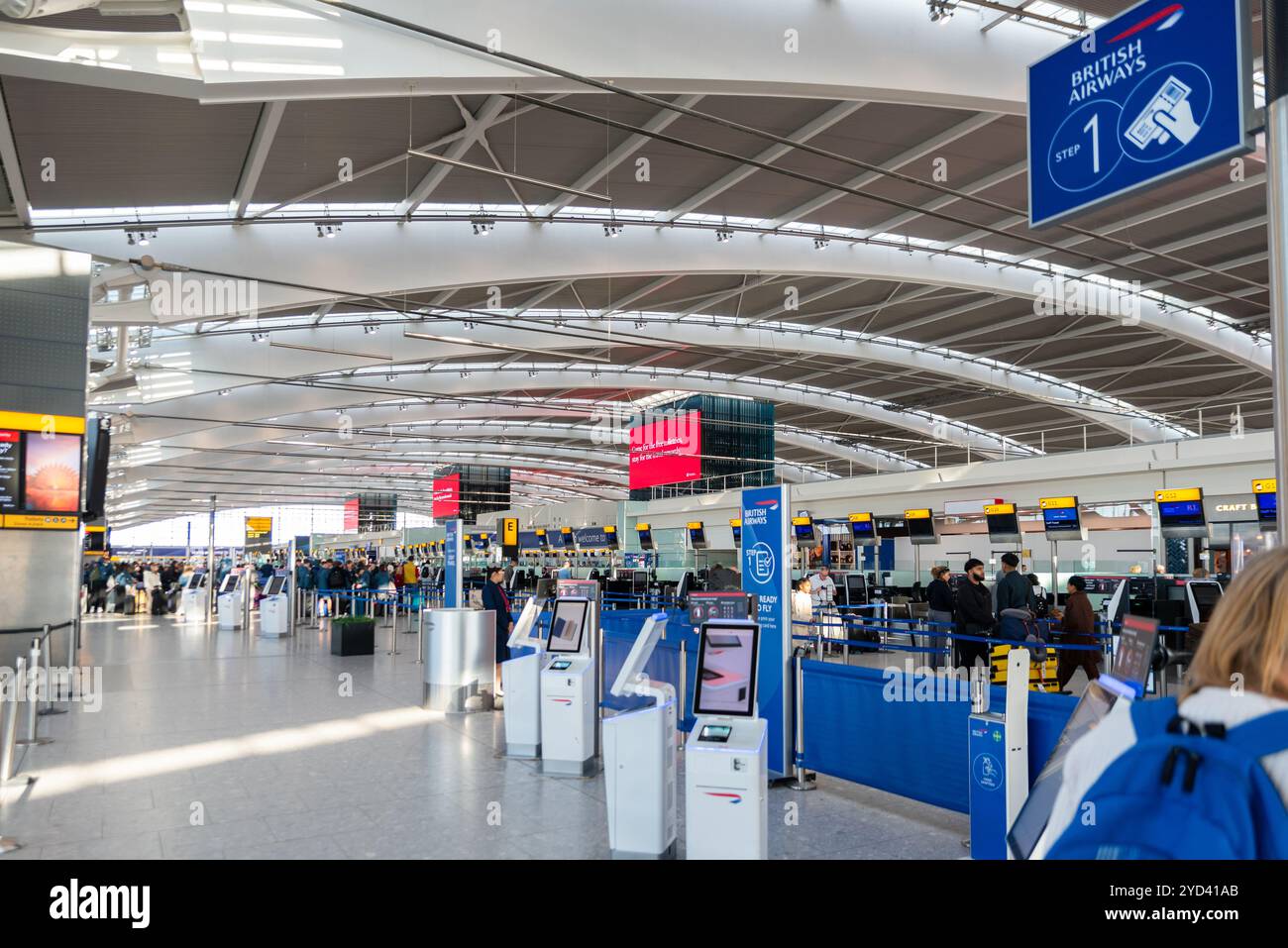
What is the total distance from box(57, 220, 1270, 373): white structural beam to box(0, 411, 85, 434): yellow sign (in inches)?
147

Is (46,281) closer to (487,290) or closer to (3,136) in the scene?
(3,136)

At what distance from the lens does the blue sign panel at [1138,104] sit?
327cm

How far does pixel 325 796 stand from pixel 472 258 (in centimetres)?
1043

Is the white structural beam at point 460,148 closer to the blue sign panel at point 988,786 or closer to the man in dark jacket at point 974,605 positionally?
the man in dark jacket at point 974,605

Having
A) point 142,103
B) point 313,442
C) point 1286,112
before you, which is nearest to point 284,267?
point 142,103

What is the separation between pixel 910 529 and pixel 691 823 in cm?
1566

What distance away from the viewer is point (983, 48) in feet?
33.0

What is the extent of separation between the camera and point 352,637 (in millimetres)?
14461

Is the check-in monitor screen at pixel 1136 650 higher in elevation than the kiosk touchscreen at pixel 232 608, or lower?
higher

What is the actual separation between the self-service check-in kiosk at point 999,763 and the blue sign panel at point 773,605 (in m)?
1.99

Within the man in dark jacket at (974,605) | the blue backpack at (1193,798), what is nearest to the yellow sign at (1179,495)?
the man in dark jacket at (974,605)

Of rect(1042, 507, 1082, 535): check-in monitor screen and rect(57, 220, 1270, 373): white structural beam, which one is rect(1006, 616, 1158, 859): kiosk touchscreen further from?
rect(1042, 507, 1082, 535): check-in monitor screen

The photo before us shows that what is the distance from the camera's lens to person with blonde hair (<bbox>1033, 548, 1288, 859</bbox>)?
46.0 inches

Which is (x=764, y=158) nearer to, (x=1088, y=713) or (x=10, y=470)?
(x=10, y=470)
